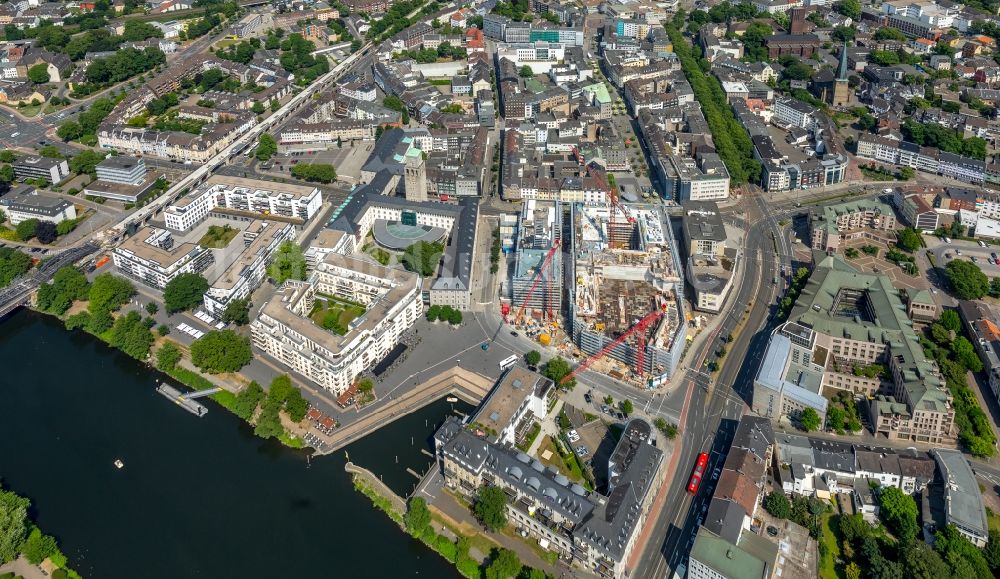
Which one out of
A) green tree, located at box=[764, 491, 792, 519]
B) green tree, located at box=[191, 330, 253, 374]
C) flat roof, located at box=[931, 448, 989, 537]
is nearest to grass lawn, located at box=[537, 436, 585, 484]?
green tree, located at box=[764, 491, 792, 519]

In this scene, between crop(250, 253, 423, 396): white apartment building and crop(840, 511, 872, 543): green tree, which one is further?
crop(250, 253, 423, 396): white apartment building

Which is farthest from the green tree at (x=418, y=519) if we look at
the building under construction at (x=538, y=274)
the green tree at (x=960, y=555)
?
the green tree at (x=960, y=555)

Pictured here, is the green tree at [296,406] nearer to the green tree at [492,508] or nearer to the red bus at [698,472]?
the green tree at [492,508]

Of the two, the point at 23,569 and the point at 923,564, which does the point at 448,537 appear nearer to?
the point at 23,569

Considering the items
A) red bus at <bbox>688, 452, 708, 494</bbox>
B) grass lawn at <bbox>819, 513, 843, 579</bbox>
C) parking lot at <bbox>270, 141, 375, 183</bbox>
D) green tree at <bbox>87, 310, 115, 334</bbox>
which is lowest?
grass lawn at <bbox>819, 513, 843, 579</bbox>

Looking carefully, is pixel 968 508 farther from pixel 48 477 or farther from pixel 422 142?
pixel 422 142

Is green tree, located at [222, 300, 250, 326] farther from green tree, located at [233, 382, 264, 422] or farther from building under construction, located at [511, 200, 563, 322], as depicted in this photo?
building under construction, located at [511, 200, 563, 322]
